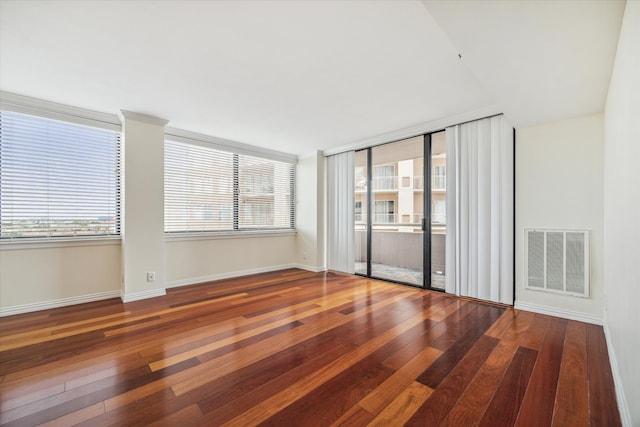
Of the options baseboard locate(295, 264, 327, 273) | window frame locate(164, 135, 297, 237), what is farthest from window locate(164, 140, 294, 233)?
baseboard locate(295, 264, 327, 273)

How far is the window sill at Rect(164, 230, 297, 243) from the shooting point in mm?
4168

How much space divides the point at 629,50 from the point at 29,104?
5155 mm

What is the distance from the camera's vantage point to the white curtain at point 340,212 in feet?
16.4

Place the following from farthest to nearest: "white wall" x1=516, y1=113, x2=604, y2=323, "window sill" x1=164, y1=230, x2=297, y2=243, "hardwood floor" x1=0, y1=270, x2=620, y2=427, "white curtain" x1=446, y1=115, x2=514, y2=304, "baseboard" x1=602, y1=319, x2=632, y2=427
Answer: "window sill" x1=164, y1=230, x2=297, y2=243
"white curtain" x1=446, y1=115, x2=514, y2=304
"white wall" x1=516, y1=113, x2=604, y2=323
"hardwood floor" x1=0, y1=270, x2=620, y2=427
"baseboard" x1=602, y1=319, x2=632, y2=427

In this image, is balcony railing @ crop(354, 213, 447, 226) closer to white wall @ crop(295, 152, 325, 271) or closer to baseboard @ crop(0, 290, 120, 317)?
white wall @ crop(295, 152, 325, 271)

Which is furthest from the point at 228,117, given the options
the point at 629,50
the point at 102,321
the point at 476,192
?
the point at 629,50

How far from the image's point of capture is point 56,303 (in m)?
3.23

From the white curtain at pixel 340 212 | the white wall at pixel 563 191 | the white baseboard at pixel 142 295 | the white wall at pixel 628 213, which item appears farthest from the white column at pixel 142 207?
the white wall at pixel 563 191

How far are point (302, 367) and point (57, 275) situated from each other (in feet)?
11.0

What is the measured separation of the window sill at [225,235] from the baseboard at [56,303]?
39.1 inches

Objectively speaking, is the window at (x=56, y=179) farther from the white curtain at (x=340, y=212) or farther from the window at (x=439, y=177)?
the window at (x=439, y=177)

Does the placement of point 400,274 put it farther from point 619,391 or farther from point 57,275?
point 57,275

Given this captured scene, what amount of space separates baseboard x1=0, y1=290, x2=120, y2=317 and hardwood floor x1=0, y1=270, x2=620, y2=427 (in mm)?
146

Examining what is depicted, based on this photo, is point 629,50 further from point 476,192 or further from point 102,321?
point 102,321
